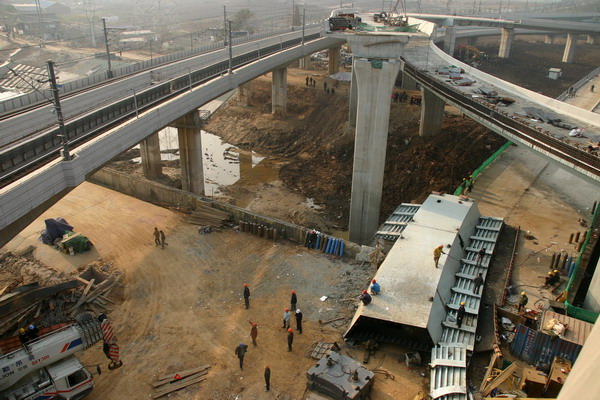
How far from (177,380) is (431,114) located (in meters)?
37.7

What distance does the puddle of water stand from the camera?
1865 inches

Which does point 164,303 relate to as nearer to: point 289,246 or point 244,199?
point 289,246

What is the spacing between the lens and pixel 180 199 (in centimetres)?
3347

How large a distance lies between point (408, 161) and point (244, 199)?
1570 centimetres

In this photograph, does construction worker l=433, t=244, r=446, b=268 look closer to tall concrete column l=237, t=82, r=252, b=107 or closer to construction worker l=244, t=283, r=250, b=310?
construction worker l=244, t=283, r=250, b=310

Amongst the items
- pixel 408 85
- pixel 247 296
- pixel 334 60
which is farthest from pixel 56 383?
pixel 334 60

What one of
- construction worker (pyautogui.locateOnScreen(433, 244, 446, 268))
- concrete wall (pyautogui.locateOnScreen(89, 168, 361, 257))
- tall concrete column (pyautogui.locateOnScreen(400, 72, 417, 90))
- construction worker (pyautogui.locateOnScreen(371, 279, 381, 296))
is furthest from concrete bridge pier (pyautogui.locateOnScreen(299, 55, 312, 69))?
construction worker (pyautogui.locateOnScreen(371, 279, 381, 296))

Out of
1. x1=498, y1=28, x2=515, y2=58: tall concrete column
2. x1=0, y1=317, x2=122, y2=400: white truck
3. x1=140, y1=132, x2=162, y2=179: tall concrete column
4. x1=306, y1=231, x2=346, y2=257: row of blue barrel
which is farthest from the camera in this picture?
x1=498, y1=28, x2=515, y2=58: tall concrete column

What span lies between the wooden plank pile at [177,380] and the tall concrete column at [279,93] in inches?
1812

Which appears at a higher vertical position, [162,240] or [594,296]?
[594,296]

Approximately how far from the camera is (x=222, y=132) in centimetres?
6134

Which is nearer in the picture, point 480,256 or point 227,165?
point 480,256

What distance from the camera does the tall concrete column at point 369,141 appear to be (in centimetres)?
3097

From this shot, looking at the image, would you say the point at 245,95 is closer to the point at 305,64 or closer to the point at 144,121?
the point at 305,64
